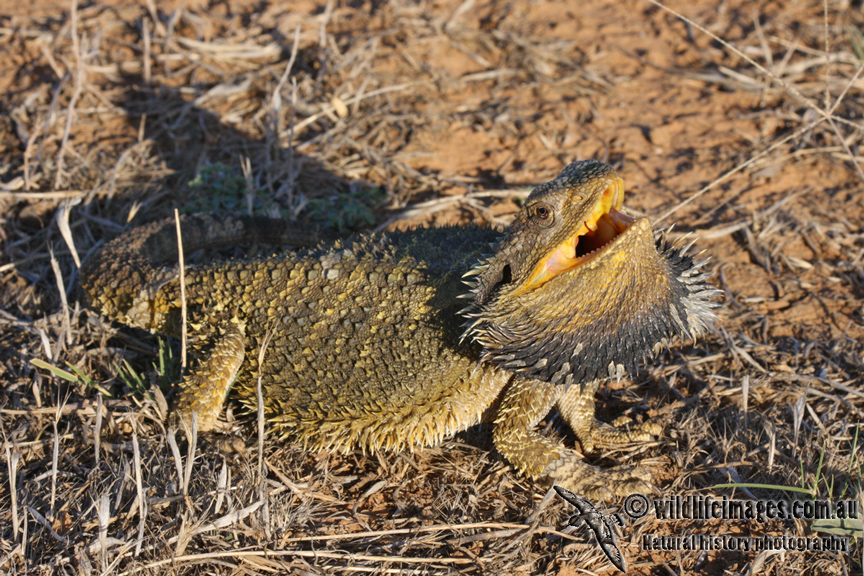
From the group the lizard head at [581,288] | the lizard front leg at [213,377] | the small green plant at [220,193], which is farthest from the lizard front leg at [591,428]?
the small green plant at [220,193]

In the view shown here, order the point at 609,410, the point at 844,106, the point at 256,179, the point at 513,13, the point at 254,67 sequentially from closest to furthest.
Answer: the point at 609,410 < the point at 256,179 < the point at 844,106 < the point at 254,67 < the point at 513,13

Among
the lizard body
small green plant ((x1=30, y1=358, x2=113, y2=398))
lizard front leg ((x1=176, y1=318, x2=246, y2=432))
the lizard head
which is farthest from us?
small green plant ((x1=30, y1=358, x2=113, y2=398))

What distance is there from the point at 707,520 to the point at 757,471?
16.7 inches

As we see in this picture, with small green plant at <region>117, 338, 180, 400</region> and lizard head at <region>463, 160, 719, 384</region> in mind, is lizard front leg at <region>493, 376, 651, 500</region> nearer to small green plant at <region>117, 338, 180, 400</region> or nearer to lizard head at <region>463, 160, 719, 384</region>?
lizard head at <region>463, 160, 719, 384</region>

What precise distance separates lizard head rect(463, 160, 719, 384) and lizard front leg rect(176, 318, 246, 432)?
4.24ft

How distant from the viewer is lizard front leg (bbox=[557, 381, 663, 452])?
362 centimetres

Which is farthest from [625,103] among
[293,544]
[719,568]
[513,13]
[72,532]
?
[72,532]

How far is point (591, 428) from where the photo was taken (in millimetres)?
3691

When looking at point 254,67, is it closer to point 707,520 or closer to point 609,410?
point 609,410

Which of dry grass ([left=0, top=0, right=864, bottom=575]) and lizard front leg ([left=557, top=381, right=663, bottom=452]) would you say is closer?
dry grass ([left=0, top=0, right=864, bottom=575])

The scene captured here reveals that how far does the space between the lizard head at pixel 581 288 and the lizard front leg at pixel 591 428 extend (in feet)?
1.63

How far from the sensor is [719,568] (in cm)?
303

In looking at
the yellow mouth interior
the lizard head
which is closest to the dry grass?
the lizard head

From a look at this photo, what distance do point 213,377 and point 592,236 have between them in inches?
80.2
